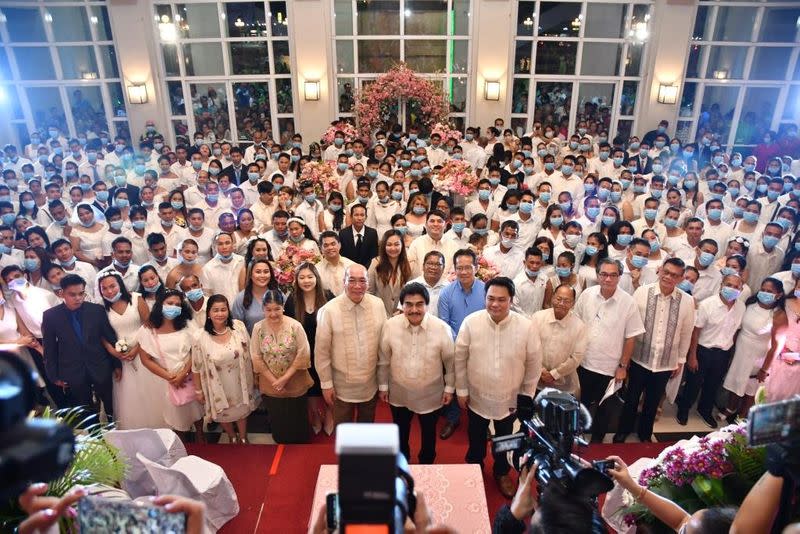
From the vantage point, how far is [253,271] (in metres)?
4.55

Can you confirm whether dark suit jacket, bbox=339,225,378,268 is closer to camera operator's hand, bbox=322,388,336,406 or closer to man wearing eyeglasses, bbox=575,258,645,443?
camera operator's hand, bbox=322,388,336,406

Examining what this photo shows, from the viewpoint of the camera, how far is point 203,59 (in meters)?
13.3

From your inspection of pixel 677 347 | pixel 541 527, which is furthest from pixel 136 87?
pixel 541 527


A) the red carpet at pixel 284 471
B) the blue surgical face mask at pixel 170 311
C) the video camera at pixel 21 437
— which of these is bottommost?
the red carpet at pixel 284 471

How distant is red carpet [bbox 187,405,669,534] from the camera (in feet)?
11.3

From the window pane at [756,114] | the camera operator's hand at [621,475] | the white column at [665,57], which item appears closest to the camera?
the camera operator's hand at [621,475]

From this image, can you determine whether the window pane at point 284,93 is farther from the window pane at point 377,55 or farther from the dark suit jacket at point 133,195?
the dark suit jacket at point 133,195

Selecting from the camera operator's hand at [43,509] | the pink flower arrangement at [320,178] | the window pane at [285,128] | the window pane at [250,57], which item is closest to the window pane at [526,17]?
the window pane at [285,128]

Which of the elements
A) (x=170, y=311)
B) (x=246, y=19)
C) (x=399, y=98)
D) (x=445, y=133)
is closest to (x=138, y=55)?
(x=246, y=19)

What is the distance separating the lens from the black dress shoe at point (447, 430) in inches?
180

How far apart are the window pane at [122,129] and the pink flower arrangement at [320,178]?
8.15m

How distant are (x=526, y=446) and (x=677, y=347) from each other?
9.28ft

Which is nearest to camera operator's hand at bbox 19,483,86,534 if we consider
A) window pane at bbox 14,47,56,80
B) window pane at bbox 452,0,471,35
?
window pane at bbox 452,0,471,35

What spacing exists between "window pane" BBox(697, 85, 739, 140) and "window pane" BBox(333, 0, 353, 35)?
9428 mm
